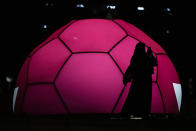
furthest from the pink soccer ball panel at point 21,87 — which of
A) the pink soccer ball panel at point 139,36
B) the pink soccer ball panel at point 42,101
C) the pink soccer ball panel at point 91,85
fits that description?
the pink soccer ball panel at point 139,36

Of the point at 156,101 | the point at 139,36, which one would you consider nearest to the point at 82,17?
the point at 139,36

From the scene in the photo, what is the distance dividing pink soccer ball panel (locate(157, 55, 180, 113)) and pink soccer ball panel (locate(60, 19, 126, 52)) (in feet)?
2.98

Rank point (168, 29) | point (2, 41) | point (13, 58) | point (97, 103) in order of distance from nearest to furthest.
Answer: point (97, 103) < point (2, 41) < point (13, 58) < point (168, 29)

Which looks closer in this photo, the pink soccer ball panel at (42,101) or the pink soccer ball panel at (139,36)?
the pink soccer ball panel at (42,101)

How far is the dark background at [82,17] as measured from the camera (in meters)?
13.2

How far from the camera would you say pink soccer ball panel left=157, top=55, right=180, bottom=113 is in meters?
7.13

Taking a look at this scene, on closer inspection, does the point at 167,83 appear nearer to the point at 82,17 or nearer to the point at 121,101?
the point at 121,101

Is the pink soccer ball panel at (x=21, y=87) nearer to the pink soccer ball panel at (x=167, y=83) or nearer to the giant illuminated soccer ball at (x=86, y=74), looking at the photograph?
the giant illuminated soccer ball at (x=86, y=74)

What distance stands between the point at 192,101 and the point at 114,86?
5.42 feet

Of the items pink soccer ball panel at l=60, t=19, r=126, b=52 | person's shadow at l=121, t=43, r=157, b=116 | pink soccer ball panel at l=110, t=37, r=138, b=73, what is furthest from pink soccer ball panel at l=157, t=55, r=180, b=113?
person's shadow at l=121, t=43, r=157, b=116

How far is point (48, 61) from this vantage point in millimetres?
7000

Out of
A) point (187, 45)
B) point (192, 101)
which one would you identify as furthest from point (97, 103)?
point (187, 45)

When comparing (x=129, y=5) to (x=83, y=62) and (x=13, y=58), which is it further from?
(x=83, y=62)

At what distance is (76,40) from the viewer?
23.2 ft
